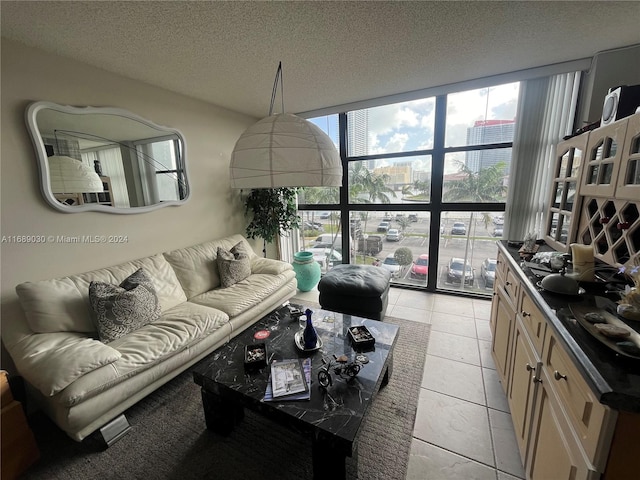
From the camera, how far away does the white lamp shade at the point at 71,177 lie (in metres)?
1.85

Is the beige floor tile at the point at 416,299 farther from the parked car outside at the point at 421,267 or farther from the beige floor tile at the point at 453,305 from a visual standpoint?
the parked car outside at the point at 421,267

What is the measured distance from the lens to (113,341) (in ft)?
5.64

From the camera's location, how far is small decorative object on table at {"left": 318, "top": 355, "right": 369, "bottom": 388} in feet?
4.31

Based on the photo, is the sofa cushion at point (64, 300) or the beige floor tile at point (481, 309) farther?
the beige floor tile at point (481, 309)

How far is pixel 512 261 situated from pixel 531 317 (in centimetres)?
53

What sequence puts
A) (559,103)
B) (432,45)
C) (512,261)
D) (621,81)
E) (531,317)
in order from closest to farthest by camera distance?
1. (531,317)
2. (512,261)
3. (432,45)
4. (621,81)
5. (559,103)

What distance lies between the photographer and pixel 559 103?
7.58ft

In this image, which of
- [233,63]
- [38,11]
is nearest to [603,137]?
[233,63]

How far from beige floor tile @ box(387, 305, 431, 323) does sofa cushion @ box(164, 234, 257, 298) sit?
1917 millimetres

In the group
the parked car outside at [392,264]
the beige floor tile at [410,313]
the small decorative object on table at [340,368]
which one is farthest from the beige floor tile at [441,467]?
the parked car outside at [392,264]

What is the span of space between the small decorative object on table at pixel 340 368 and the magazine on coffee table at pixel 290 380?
0.26 feet

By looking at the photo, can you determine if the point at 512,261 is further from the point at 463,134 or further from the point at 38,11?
the point at 38,11

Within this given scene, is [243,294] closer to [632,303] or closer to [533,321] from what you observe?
[533,321]

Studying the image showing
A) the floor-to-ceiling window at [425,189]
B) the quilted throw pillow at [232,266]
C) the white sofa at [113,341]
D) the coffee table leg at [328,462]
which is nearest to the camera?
the coffee table leg at [328,462]
